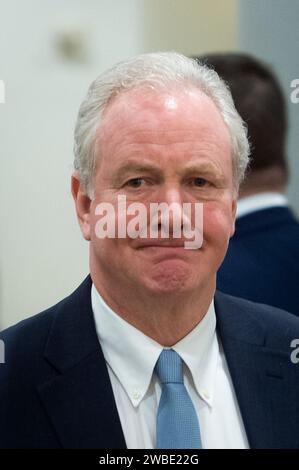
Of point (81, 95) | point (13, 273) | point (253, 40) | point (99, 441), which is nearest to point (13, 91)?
point (81, 95)

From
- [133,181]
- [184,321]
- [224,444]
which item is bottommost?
[224,444]

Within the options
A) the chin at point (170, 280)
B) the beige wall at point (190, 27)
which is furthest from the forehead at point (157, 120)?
the beige wall at point (190, 27)

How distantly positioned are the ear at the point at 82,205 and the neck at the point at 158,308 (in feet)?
0.19

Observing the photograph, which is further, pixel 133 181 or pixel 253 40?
pixel 253 40

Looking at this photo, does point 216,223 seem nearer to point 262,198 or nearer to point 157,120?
point 157,120

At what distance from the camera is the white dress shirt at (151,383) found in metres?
0.92

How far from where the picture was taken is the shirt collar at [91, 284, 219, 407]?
0.93 m

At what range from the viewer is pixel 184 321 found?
94 cm

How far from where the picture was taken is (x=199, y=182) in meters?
0.90

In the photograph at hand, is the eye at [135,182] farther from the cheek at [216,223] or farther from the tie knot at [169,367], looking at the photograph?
the tie knot at [169,367]

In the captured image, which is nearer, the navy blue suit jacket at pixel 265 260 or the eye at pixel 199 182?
the eye at pixel 199 182

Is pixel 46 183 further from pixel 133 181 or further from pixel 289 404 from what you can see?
pixel 289 404

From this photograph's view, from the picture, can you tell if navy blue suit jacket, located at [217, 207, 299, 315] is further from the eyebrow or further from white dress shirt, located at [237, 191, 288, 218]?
the eyebrow

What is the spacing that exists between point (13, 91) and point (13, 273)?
26 centimetres
